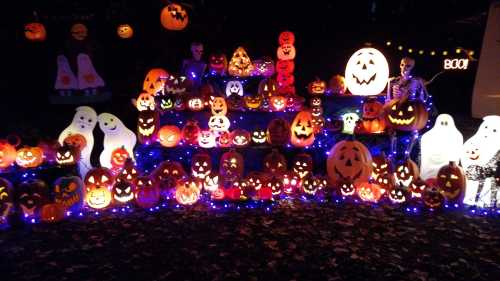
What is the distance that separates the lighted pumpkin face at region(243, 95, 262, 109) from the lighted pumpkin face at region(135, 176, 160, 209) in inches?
101

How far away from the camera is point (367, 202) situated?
7.82 meters

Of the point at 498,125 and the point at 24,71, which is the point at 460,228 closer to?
the point at 498,125

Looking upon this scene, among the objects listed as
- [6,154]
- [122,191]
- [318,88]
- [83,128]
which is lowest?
[122,191]

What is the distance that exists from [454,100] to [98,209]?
11.6 meters

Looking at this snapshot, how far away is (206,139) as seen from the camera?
8.48 meters

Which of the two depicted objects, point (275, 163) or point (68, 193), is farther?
point (275, 163)

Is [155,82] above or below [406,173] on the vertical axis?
above

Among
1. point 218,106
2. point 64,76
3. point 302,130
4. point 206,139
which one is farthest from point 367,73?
point 64,76

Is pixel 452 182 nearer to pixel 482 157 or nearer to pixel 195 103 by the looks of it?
pixel 482 157

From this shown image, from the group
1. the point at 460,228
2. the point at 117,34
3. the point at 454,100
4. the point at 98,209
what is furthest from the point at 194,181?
the point at 454,100

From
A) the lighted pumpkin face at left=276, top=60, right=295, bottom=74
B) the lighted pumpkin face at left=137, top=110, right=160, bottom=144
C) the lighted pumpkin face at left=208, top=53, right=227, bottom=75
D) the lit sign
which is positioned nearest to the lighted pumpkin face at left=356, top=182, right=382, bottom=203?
the lighted pumpkin face at left=276, top=60, right=295, bottom=74

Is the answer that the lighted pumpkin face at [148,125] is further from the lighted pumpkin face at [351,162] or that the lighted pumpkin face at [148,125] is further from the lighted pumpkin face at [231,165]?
the lighted pumpkin face at [351,162]

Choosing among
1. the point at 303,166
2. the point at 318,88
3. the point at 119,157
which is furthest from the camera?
the point at 318,88

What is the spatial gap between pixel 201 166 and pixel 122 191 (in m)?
1.49
